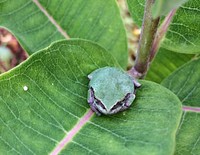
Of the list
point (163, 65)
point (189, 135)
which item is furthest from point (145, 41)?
point (163, 65)

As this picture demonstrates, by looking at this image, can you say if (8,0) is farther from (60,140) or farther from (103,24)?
(60,140)

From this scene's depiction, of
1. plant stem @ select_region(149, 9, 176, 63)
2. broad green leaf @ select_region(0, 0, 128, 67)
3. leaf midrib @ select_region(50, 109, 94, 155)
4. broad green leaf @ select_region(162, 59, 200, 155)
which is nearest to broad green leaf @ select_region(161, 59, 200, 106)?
broad green leaf @ select_region(162, 59, 200, 155)

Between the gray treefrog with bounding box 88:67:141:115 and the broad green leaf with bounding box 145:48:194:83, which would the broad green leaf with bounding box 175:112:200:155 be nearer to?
the gray treefrog with bounding box 88:67:141:115

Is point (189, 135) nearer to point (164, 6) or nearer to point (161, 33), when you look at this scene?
point (161, 33)

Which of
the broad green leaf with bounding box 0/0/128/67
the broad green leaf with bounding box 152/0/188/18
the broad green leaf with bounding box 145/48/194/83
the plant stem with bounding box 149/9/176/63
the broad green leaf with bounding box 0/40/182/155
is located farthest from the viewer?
the broad green leaf with bounding box 145/48/194/83

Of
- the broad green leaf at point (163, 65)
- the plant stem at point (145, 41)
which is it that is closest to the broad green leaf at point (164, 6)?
the plant stem at point (145, 41)

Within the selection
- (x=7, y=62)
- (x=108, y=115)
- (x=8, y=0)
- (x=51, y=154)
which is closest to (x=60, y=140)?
(x=51, y=154)

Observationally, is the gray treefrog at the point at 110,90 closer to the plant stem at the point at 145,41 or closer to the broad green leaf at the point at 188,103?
the plant stem at the point at 145,41
